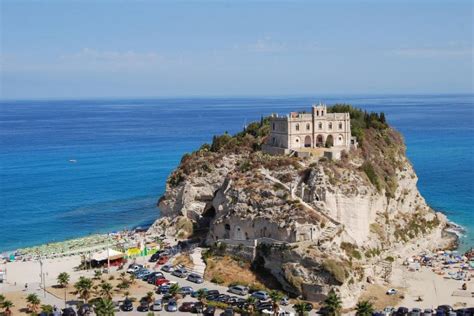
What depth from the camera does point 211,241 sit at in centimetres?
6372

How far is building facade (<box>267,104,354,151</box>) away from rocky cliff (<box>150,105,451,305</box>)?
3.16 meters

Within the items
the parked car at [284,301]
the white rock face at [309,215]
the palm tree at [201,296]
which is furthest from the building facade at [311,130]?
the palm tree at [201,296]

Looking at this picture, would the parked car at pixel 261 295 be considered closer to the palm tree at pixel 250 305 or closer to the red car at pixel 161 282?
the palm tree at pixel 250 305

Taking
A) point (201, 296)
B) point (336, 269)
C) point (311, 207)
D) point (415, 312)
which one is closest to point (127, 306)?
point (201, 296)

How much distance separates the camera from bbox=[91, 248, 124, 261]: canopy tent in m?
60.8

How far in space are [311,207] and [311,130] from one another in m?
13.8

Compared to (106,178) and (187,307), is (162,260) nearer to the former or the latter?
(187,307)

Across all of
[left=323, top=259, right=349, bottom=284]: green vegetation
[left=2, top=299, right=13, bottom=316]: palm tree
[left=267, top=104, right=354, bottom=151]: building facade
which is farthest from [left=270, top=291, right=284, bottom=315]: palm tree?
[left=267, top=104, right=354, bottom=151]: building facade

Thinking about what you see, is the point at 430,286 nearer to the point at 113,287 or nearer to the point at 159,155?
the point at 113,287

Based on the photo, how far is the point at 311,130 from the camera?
70.0m

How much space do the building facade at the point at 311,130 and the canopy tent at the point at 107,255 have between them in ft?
73.6

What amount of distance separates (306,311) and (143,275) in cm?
1723

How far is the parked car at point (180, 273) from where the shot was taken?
5677 cm

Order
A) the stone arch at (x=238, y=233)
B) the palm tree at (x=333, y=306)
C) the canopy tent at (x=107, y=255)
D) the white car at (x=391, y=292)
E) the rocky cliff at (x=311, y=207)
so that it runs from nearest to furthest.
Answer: the palm tree at (x=333, y=306)
the rocky cliff at (x=311, y=207)
the white car at (x=391, y=292)
the stone arch at (x=238, y=233)
the canopy tent at (x=107, y=255)
